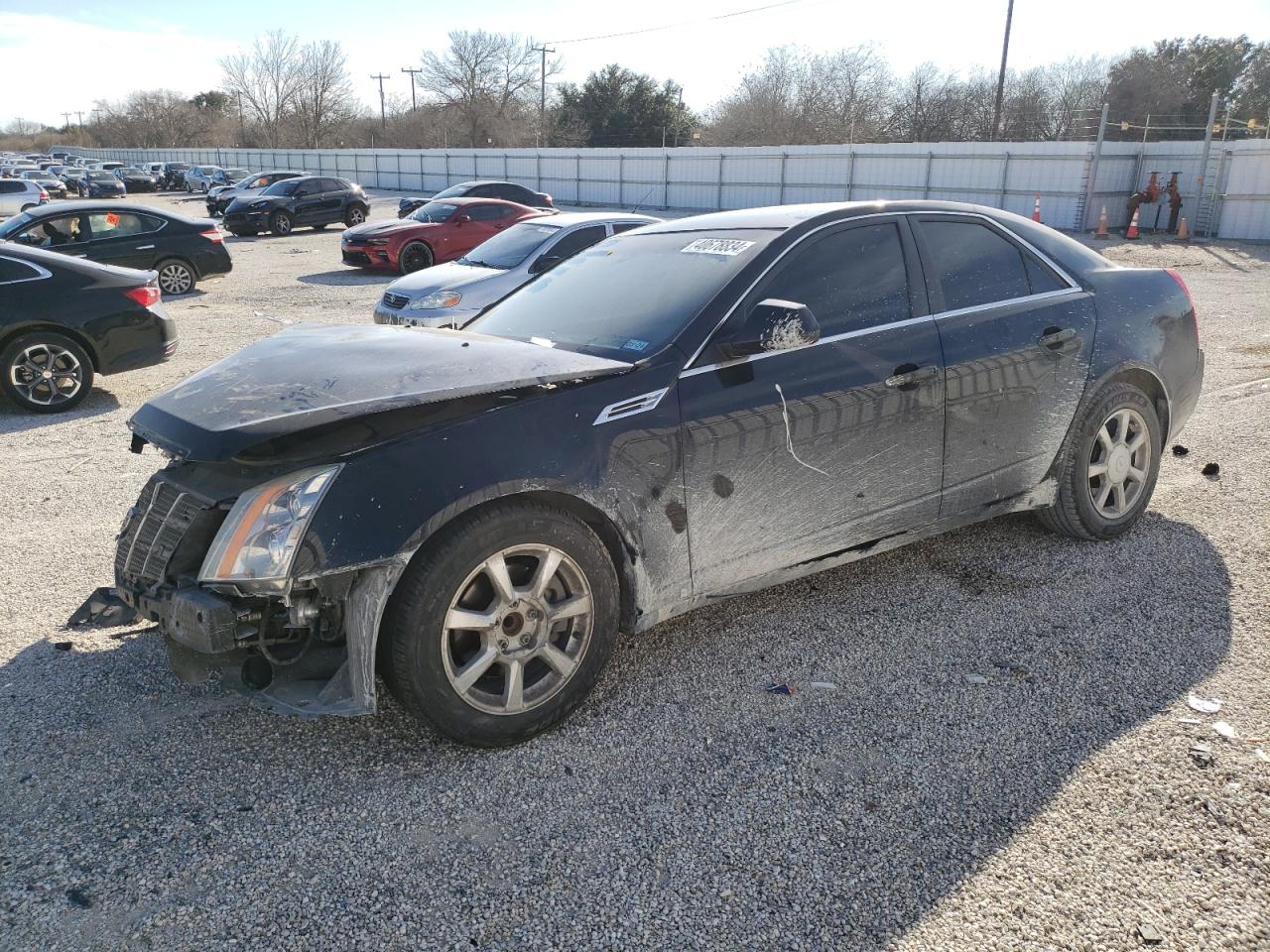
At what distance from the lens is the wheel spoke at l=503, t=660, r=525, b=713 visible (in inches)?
124

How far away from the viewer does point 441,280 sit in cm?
1092

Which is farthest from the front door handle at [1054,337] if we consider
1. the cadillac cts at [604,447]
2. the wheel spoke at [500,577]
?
the wheel spoke at [500,577]

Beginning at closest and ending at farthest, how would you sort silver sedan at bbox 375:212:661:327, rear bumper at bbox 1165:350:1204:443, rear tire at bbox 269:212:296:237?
rear bumper at bbox 1165:350:1204:443 → silver sedan at bbox 375:212:661:327 → rear tire at bbox 269:212:296:237

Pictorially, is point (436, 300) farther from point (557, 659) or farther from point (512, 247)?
point (557, 659)

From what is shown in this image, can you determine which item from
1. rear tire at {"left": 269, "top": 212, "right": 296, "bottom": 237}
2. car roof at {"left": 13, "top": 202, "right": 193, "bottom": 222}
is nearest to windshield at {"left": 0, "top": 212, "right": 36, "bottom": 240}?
car roof at {"left": 13, "top": 202, "right": 193, "bottom": 222}

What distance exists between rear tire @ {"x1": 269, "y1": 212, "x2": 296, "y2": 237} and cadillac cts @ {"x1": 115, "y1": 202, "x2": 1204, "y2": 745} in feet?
85.3

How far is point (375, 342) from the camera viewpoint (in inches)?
143

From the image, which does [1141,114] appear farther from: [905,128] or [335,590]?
[335,590]

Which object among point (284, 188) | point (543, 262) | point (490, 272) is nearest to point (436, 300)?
point (490, 272)

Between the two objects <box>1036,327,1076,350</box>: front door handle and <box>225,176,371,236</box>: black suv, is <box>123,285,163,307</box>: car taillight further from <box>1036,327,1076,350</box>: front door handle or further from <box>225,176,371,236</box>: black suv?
<box>225,176,371,236</box>: black suv

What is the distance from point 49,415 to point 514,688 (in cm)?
694

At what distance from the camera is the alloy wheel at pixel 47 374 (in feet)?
26.4

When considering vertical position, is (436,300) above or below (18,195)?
below

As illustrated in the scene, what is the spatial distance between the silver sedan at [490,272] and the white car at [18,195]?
23727 mm
